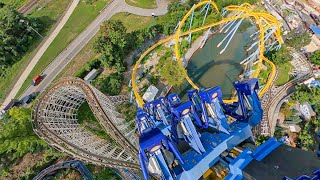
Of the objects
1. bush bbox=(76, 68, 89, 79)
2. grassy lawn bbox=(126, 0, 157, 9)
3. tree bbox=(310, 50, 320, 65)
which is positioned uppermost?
grassy lawn bbox=(126, 0, 157, 9)

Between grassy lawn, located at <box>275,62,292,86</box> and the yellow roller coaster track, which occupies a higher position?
the yellow roller coaster track

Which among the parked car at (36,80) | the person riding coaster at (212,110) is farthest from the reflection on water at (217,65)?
the parked car at (36,80)

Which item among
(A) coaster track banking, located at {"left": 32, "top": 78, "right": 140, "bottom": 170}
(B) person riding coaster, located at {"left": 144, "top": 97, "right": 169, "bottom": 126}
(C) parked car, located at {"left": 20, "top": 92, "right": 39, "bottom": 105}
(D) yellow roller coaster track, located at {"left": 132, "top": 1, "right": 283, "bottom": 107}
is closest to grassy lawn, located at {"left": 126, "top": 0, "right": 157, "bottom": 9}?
(D) yellow roller coaster track, located at {"left": 132, "top": 1, "right": 283, "bottom": 107}

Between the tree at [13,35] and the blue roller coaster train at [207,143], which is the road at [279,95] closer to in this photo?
the blue roller coaster train at [207,143]

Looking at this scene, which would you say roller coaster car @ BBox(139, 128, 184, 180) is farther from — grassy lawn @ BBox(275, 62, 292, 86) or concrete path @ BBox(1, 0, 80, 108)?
concrete path @ BBox(1, 0, 80, 108)

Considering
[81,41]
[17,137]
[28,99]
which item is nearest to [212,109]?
[17,137]

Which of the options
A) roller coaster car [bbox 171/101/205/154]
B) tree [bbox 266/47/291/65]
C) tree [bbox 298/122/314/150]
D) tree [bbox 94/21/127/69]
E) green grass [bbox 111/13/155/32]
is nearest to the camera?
roller coaster car [bbox 171/101/205/154]
